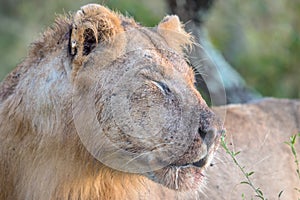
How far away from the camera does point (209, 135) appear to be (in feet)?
14.6

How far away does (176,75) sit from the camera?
4656 millimetres

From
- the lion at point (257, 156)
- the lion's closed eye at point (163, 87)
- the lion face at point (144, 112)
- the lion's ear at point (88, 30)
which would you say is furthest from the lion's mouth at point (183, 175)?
the lion at point (257, 156)

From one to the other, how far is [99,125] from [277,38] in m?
8.82

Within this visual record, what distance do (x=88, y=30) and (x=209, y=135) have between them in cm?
86

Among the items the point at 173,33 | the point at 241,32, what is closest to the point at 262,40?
the point at 241,32

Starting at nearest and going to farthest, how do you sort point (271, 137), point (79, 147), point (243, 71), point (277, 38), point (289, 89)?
1. point (79, 147)
2. point (271, 137)
3. point (289, 89)
4. point (243, 71)
5. point (277, 38)

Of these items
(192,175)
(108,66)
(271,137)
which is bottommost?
(271,137)

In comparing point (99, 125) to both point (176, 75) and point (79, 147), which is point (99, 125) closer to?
point (79, 147)

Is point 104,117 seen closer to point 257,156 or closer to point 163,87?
point 163,87

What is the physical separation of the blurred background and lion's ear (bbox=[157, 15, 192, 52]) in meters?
5.77

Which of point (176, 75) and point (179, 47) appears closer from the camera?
point (176, 75)

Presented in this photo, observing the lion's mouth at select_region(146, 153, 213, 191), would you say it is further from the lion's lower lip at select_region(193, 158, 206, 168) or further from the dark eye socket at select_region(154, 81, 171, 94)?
the dark eye socket at select_region(154, 81, 171, 94)

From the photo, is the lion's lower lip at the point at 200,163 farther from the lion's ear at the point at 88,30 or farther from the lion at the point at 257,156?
the lion at the point at 257,156

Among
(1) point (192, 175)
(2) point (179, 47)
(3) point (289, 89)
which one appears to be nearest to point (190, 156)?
(1) point (192, 175)
